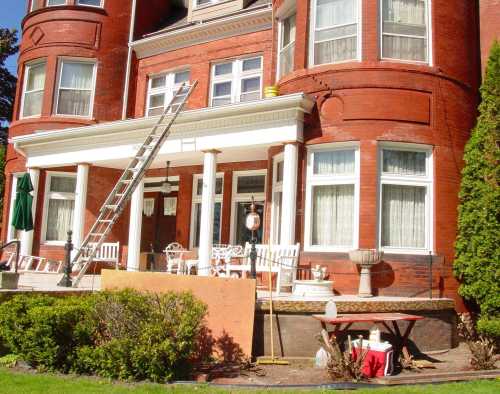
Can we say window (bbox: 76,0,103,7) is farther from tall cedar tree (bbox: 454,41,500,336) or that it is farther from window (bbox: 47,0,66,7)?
tall cedar tree (bbox: 454,41,500,336)

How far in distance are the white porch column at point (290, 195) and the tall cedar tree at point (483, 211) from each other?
3.41 metres

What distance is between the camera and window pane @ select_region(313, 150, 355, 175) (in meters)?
11.4

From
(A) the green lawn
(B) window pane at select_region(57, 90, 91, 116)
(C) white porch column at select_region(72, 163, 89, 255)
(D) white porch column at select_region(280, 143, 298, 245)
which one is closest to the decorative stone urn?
(D) white porch column at select_region(280, 143, 298, 245)

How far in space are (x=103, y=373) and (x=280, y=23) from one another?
32.4ft

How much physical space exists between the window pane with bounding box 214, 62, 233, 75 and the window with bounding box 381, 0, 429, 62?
6031 mm

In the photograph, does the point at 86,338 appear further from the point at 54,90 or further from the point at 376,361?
the point at 54,90

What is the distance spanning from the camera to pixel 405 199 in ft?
36.9

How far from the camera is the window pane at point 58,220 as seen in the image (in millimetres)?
17312

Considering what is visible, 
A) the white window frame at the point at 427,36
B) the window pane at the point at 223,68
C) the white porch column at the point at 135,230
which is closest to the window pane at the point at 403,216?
the white window frame at the point at 427,36

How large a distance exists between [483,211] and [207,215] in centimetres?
601

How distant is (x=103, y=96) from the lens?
18.0m

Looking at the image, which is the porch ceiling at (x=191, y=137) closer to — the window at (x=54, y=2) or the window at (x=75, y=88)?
the window at (x=75, y=88)

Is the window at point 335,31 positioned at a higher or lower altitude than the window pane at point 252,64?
lower

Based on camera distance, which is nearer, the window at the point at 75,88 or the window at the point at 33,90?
the window at the point at 75,88
